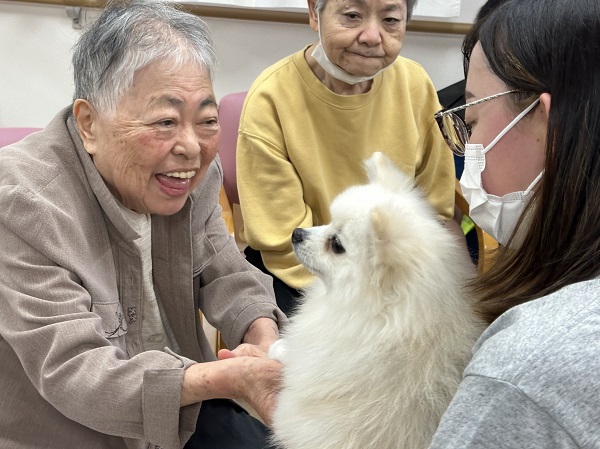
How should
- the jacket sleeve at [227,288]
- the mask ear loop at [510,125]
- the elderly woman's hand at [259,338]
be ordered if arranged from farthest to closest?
the jacket sleeve at [227,288] → the elderly woman's hand at [259,338] → the mask ear loop at [510,125]

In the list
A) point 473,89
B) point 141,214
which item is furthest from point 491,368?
point 141,214

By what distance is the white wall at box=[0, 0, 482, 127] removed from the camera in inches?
100

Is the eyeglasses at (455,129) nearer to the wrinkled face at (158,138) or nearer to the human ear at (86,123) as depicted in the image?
the wrinkled face at (158,138)

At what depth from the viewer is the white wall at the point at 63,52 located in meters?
2.54

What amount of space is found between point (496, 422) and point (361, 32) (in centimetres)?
133

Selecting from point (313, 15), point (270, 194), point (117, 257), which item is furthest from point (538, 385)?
point (313, 15)

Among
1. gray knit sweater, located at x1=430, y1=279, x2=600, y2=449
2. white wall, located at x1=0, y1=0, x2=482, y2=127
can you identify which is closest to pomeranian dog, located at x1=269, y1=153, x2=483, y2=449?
gray knit sweater, located at x1=430, y1=279, x2=600, y2=449

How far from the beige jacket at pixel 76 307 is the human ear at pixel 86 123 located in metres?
0.02

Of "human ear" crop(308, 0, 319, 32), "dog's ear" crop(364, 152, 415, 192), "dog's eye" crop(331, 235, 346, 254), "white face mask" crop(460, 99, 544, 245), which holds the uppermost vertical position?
"human ear" crop(308, 0, 319, 32)

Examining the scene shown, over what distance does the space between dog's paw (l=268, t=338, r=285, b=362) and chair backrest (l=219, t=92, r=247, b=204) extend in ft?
3.09

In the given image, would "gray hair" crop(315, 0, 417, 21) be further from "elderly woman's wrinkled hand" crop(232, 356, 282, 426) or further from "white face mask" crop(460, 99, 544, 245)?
"elderly woman's wrinkled hand" crop(232, 356, 282, 426)

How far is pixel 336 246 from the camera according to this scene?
1089 millimetres

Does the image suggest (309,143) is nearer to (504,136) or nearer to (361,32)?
(361,32)

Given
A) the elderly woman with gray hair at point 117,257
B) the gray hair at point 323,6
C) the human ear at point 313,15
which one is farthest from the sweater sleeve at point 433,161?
the elderly woman with gray hair at point 117,257
